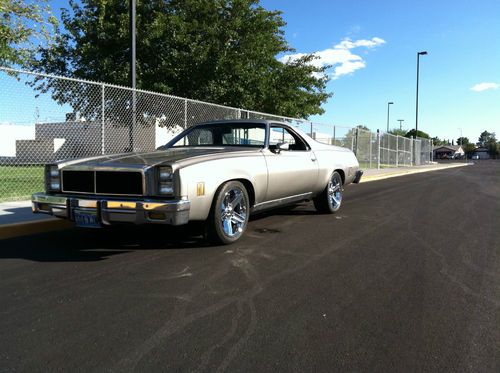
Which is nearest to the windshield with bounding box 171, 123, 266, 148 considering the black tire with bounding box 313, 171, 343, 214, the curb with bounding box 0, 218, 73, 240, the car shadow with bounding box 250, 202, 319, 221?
the car shadow with bounding box 250, 202, 319, 221

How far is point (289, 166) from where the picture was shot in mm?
6219

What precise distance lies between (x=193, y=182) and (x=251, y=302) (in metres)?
1.57

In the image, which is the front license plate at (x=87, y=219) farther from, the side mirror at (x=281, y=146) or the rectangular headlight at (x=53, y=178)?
the side mirror at (x=281, y=146)

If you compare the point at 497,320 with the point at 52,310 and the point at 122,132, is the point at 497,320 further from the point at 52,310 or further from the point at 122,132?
the point at 122,132

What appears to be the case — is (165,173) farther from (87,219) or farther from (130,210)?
(87,219)

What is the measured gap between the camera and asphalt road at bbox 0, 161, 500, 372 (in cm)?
261

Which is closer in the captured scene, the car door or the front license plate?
the front license plate

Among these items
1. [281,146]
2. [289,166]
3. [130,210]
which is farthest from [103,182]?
[289,166]

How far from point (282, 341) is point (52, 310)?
69.0 inches

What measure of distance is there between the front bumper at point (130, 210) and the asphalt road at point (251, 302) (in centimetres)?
46

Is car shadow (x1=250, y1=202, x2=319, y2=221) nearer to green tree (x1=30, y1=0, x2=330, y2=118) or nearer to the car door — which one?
the car door

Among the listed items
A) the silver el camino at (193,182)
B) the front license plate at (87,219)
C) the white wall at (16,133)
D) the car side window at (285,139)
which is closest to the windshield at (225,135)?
the silver el camino at (193,182)

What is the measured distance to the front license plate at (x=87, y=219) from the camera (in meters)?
4.57

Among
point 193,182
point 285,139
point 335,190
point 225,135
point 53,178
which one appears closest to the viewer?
point 193,182
